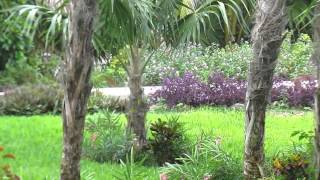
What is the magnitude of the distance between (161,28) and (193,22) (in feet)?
1.10

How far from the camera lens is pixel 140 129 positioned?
7.18 meters

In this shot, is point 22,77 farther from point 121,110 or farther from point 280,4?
point 280,4

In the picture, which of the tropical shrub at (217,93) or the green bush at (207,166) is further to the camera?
the tropical shrub at (217,93)

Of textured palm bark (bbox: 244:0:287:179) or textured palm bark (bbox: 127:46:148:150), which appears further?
textured palm bark (bbox: 127:46:148:150)

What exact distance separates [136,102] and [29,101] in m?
4.20

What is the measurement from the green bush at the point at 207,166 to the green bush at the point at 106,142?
4.49 feet

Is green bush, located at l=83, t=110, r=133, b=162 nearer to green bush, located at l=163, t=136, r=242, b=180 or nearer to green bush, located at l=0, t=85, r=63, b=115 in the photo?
green bush, located at l=163, t=136, r=242, b=180

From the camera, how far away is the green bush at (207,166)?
5164mm

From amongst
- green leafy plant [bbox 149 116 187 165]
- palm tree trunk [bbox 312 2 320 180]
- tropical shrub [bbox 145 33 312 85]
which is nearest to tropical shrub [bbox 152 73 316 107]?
tropical shrub [bbox 145 33 312 85]

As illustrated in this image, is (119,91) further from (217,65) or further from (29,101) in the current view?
(217,65)

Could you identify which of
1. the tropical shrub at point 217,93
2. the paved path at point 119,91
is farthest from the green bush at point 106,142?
the tropical shrub at point 217,93

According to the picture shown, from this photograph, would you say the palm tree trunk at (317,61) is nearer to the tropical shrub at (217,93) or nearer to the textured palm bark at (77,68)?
the textured palm bark at (77,68)

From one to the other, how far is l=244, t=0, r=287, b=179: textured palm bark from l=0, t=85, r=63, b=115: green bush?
5900 mm

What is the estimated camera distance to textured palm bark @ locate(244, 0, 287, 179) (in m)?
4.81
